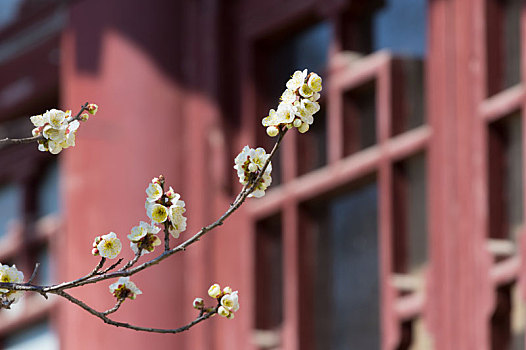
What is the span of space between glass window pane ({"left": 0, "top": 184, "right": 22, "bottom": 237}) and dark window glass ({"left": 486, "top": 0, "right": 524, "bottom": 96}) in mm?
2516

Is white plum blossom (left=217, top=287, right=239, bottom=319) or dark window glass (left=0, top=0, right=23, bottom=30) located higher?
dark window glass (left=0, top=0, right=23, bottom=30)

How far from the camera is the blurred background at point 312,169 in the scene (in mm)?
3424

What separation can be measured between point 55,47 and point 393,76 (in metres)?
1.87

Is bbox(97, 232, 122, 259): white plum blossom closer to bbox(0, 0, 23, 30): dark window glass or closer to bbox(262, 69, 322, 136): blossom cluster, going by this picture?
bbox(262, 69, 322, 136): blossom cluster

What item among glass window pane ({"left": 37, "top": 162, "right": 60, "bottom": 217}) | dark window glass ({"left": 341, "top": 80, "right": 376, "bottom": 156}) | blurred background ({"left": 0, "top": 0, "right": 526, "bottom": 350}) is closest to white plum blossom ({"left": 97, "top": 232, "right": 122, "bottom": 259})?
blurred background ({"left": 0, "top": 0, "right": 526, "bottom": 350})

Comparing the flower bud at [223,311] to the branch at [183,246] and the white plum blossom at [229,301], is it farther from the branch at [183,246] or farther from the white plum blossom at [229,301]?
the branch at [183,246]

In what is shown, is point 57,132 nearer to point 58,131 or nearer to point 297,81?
point 58,131

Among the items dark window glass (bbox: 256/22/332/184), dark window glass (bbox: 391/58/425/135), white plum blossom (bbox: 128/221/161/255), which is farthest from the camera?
dark window glass (bbox: 256/22/332/184)

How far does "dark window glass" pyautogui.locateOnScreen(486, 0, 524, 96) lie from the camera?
11.3ft

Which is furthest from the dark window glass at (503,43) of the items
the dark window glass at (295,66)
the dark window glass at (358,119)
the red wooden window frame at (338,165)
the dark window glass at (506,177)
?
the dark window glass at (295,66)

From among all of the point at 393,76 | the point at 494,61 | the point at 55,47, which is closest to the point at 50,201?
the point at 55,47

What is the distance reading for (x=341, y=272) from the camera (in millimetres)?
3996

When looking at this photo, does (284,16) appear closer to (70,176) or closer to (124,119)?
(124,119)

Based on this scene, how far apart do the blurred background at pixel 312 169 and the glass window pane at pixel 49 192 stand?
23cm
